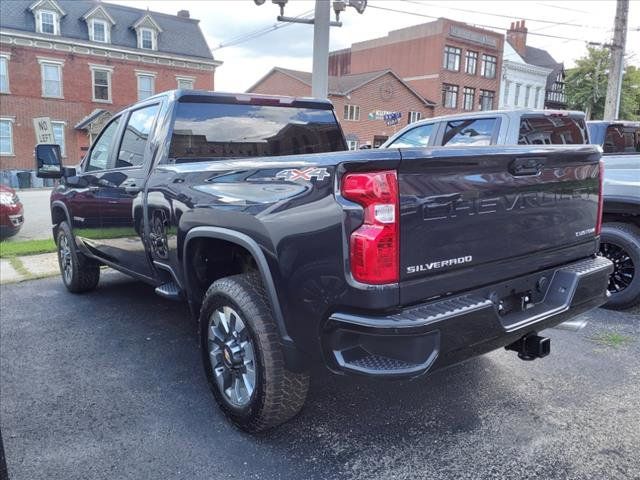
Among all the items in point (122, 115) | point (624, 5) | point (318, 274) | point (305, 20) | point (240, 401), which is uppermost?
point (624, 5)

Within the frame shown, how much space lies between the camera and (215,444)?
2.77 m

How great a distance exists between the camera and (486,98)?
46281 mm

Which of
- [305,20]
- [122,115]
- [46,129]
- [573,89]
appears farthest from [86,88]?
[573,89]

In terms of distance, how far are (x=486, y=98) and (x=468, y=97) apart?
2.32 m

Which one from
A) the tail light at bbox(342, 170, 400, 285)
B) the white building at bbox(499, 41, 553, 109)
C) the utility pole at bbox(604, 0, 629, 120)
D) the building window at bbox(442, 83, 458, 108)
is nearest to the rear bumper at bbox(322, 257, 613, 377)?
the tail light at bbox(342, 170, 400, 285)

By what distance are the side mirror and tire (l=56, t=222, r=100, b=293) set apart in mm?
579

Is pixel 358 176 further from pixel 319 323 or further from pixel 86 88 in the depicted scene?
pixel 86 88

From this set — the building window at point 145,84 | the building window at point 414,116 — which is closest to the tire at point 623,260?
the building window at point 145,84

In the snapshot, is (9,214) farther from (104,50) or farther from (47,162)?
(104,50)

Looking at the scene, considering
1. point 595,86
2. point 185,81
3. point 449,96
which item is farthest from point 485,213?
point 449,96

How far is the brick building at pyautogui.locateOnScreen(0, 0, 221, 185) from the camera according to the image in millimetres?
28359

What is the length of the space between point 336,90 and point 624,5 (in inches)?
879

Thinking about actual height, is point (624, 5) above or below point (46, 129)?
above

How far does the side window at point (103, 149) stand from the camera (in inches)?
186
